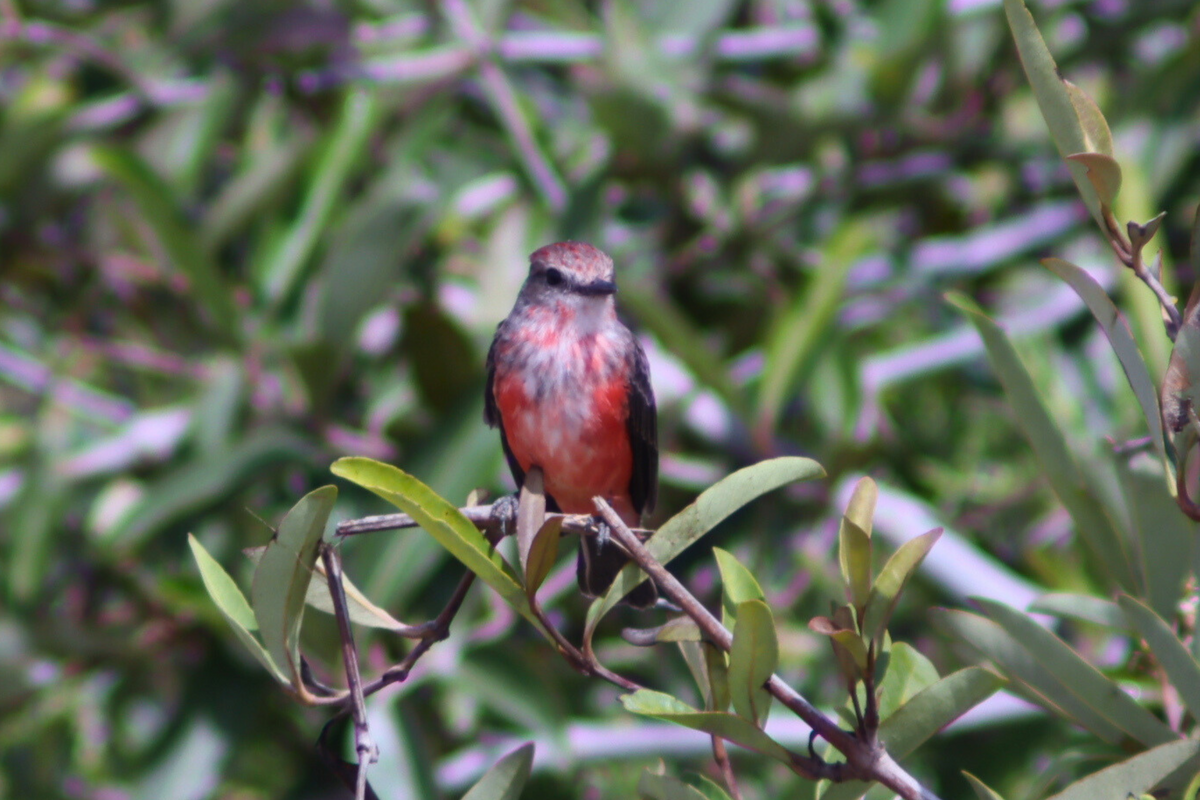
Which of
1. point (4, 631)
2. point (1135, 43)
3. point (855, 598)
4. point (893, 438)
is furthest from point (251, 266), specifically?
point (1135, 43)

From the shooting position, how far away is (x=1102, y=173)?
1217 mm

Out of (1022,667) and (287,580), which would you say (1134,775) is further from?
(287,580)

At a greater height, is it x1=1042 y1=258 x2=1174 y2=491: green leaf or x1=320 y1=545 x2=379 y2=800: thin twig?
x1=1042 y1=258 x2=1174 y2=491: green leaf

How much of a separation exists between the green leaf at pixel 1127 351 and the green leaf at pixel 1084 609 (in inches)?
16.8

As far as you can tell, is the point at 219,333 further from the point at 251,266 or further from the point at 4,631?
the point at 4,631

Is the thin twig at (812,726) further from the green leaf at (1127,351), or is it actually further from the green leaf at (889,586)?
the green leaf at (1127,351)

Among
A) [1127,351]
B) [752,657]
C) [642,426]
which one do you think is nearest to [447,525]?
[752,657]

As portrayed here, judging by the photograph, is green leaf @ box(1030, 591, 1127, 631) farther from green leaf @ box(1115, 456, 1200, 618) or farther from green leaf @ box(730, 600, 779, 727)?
green leaf @ box(730, 600, 779, 727)

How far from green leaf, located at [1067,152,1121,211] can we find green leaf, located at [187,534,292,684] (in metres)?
1.04

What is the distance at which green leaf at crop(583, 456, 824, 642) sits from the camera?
1.31 m

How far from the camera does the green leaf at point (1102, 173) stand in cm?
119

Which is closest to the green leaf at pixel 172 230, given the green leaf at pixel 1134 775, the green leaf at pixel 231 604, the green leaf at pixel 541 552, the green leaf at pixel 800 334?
the green leaf at pixel 800 334

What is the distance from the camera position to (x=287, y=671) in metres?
1.38

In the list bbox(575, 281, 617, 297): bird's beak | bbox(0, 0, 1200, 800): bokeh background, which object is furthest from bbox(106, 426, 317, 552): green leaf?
bbox(575, 281, 617, 297): bird's beak
